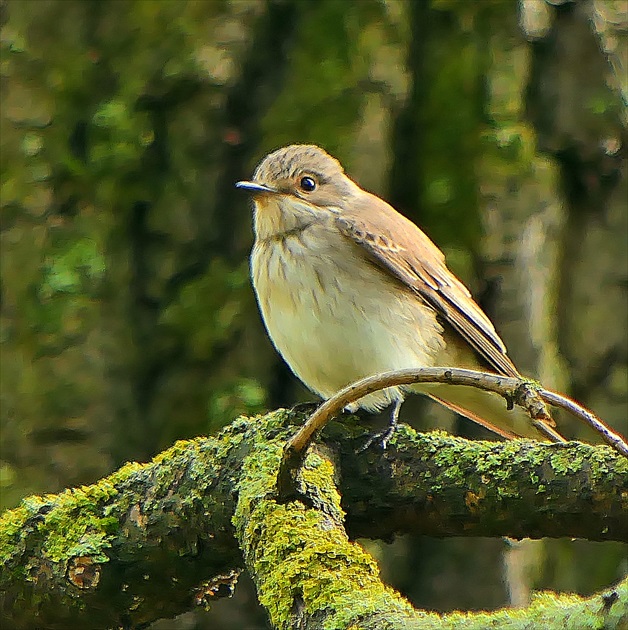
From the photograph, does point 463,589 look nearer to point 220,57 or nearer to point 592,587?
point 592,587

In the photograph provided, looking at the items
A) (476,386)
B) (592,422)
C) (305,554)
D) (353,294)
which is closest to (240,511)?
(305,554)

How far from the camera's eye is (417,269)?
162 inches

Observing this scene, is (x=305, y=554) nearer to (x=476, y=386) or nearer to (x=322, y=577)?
(x=322, y=577)

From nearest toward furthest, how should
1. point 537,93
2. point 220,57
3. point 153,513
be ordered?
point 153,513, point 220,57, point 537,93

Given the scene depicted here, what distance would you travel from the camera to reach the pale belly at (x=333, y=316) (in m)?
3.72

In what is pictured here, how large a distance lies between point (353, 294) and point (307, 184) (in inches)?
23.8

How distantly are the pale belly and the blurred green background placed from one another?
1003mm

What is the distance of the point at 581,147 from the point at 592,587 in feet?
7.17

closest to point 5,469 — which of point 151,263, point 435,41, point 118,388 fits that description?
point 118,388

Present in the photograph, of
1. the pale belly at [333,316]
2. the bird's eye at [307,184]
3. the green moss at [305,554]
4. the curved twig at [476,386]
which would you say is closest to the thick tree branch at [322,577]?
the green moss at [305,554]

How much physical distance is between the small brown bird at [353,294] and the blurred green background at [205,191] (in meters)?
0.72

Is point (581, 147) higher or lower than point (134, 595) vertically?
higher

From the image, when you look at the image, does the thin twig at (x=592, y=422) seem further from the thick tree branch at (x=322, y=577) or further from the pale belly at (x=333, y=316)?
the pale belly at (x=333, y=316)

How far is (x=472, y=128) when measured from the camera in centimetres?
503
